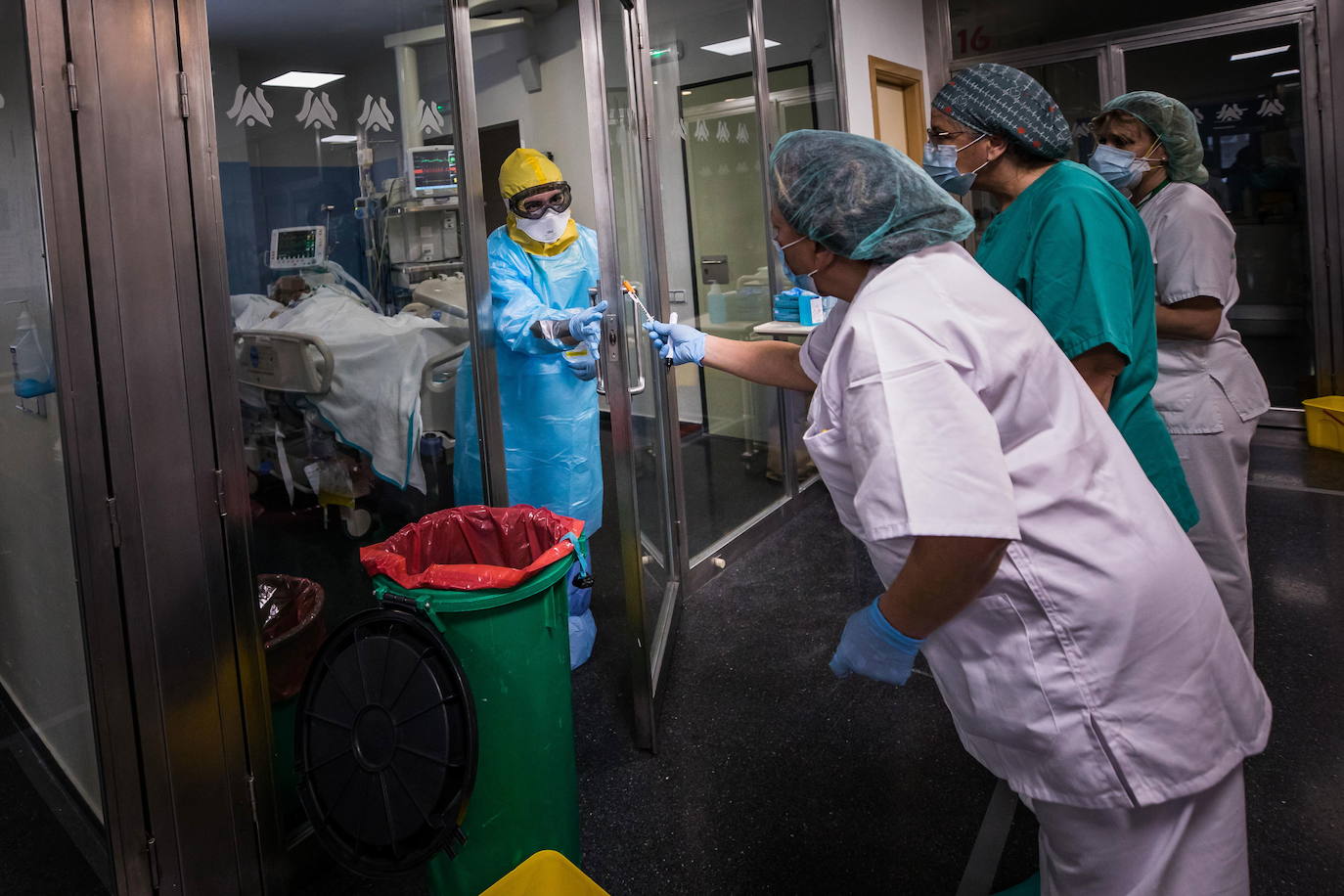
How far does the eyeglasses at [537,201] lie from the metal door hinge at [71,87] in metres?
1.31

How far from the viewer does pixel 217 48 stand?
1.61m

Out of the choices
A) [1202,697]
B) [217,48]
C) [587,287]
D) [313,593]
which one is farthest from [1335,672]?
[217,48]

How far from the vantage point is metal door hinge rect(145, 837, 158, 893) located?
1509 mm

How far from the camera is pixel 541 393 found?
8.66 ft

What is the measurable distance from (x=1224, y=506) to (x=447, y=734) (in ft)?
5.87

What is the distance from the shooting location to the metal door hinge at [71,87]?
4.39ft

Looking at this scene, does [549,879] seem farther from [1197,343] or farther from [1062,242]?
[1197,343]

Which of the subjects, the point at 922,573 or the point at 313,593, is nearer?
the point at 922,573

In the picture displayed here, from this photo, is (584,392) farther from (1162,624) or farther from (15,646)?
(1162,624)

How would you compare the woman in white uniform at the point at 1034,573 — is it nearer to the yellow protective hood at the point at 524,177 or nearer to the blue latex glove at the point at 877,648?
the blue latex glove at the point at 877,648

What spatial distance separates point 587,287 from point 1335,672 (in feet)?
7.57

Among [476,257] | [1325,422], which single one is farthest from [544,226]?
[1325,422]

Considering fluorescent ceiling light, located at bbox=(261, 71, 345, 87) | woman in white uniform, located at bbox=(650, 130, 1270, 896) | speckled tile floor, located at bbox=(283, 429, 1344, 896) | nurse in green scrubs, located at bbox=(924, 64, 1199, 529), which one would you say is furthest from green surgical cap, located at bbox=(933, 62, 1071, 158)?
speckled tile floor, located at bbox=(283, 429, 1344, 896)

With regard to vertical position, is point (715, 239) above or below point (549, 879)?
above
